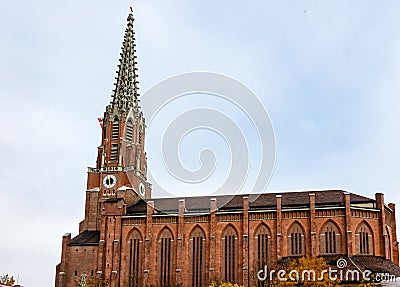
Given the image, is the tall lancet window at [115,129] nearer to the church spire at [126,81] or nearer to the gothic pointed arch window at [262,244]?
the church spire at [126,81]

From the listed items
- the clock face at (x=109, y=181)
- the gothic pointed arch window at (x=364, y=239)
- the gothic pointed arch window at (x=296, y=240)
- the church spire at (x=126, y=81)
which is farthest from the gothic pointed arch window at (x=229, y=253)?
the church spire at (x=126, y=81)

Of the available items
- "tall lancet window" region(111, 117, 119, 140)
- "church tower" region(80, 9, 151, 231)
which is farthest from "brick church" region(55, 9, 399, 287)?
"tall lancet window" region(111, 117, 119, 140)

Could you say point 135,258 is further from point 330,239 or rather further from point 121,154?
point 330,239

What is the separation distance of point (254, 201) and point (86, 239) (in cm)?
2710

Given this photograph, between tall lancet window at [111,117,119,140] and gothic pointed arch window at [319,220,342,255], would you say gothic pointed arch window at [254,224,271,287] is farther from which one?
tall lancet window at [111,117,119,140]

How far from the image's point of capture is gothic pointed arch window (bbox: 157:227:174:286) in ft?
290

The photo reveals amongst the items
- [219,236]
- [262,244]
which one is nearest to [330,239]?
[262,244]

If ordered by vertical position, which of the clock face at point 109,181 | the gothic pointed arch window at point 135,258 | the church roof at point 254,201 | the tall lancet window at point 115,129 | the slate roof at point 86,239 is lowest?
the gothic pointed arch window at point 135,258

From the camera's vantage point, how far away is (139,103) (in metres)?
111

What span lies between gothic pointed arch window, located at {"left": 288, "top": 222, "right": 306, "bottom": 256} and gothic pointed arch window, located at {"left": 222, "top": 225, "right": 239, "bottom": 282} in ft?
26.1

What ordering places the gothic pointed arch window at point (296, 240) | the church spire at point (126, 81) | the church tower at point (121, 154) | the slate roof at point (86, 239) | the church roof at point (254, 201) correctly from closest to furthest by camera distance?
1. the gothic pointed arch window at point (296, 240)
2. the church roof at point (254, 201)
3. the slate roof at point (86, 239)
4. the church tower at point (121, 154)
5. the church spire at point (126, 81)

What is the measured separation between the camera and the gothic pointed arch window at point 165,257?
88.2 m

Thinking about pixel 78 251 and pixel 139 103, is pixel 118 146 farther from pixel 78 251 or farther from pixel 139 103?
pixel 78 251

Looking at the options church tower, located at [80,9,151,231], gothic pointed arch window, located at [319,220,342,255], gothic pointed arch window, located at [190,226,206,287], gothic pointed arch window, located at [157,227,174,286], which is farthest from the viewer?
church tower, located at [80,9,151,231]
